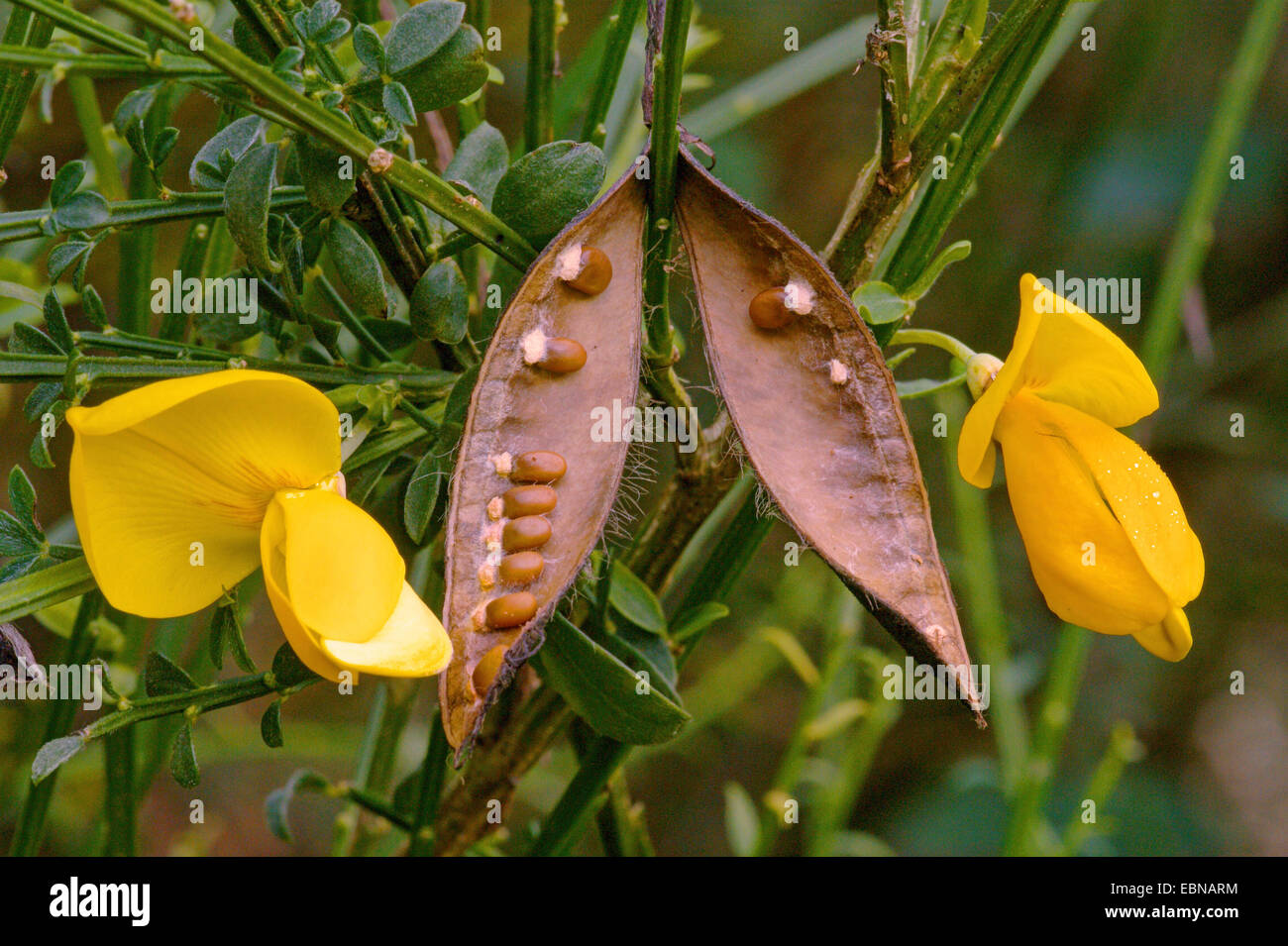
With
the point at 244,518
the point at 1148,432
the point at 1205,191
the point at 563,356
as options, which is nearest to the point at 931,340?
the point at 563,356

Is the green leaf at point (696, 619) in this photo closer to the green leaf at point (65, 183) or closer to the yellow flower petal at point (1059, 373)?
the yellow flower petal at point (1059, 373)

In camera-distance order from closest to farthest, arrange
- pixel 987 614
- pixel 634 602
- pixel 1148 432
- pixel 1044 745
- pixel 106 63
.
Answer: pixel 106 63
pixel 634 602
pixel 1044 745
pixel 987 614
pixel 1148 432

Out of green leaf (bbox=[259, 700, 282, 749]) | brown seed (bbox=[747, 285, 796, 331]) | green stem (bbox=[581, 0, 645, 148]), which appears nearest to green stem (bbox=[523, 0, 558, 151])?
green stem (bbox=[581, 0, 645, 148])

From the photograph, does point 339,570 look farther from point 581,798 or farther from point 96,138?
point 96,138

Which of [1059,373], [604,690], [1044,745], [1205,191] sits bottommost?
[1044,745]

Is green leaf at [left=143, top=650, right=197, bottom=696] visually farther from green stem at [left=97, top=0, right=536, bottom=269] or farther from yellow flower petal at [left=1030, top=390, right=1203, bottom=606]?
yellow flower petal at [left=1030, top=390, right=1203, bottom=606]

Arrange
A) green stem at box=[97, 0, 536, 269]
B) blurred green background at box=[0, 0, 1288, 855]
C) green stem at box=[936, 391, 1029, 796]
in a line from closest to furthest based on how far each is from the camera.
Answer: green stem at box=[97, 0, 536, 269]
green stem at box=[936, 391, 1029, 796]
blurred green background at box=[0, 0, 1288, 855]

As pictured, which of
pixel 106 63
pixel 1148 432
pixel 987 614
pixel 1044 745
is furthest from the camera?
pixel 1148 432

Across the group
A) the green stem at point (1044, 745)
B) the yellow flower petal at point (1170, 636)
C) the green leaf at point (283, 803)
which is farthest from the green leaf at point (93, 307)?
the green stem at point (1044, 745)
